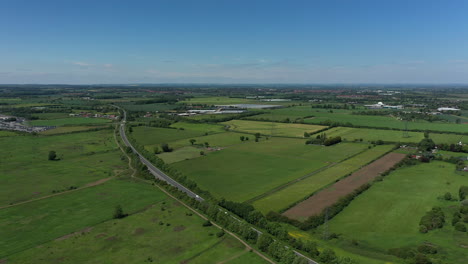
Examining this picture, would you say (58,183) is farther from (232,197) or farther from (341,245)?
(341,245)

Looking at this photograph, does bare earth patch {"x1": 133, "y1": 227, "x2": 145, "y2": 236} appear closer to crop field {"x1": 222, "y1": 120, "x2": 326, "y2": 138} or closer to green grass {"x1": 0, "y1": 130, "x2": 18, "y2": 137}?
crop field {"x1": 222, "y1": 120, "x2": 326, "y2": 138}

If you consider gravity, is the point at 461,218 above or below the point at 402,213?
above

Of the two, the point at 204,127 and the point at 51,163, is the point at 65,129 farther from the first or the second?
the point at 51,163

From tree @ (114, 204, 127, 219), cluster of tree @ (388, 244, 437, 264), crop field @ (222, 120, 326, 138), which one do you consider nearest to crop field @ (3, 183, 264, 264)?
tree @ (114, 204, 127, 219)

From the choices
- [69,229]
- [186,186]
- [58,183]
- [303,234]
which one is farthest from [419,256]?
[58,183]

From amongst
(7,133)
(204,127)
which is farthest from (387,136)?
(7,133)

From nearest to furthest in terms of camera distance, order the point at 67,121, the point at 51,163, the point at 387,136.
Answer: the point at 51,163, the point at 387,136, the point at 67,121
